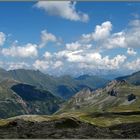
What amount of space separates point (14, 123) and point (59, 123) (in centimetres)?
1193

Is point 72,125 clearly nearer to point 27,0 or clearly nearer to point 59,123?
point 59,123

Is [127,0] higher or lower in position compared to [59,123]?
higher

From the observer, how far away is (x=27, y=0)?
120ft

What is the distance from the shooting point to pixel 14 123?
9100 cm

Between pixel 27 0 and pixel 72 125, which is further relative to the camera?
pixel 72 125

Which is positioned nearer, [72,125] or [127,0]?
[127,0]

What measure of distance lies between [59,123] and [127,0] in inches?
2456

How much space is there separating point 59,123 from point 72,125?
4359mm

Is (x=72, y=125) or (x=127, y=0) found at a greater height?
(x=127, y=0)

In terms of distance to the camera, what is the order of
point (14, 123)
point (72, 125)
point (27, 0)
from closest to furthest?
1. point (27, 0)
2. point (14, 123)
3. point (72, 125)

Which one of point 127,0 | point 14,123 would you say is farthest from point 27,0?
point 14,123

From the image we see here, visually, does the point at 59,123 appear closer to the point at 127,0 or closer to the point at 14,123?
the point at 14,123

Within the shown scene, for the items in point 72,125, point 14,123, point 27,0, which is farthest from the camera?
point 72,125

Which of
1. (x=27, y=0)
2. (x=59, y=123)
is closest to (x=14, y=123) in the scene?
(x=59, y=123)
